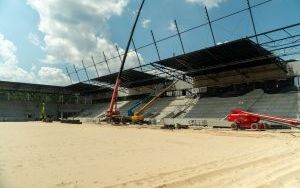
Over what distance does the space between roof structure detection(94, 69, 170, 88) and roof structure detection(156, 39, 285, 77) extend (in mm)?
9286

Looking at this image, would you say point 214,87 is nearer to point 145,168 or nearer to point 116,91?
point 116,91

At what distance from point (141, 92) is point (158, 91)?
6122 mm

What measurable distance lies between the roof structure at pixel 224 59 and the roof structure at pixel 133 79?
9.29 meters

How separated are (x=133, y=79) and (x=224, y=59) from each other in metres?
23.7

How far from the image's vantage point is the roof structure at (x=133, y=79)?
61.0 m

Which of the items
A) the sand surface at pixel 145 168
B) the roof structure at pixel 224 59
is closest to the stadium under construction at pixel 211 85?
the roof structure at pixel 224 59

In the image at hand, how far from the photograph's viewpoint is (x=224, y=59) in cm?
4653

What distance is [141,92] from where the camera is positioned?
71.0 m

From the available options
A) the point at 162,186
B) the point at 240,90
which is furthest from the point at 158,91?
the point at 162,186

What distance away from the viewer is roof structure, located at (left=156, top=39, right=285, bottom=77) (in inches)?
1614

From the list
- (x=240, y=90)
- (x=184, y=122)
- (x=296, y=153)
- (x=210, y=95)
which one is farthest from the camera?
(x=210, y=95)

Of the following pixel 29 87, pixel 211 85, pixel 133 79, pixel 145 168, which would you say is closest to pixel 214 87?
pixel 211 85

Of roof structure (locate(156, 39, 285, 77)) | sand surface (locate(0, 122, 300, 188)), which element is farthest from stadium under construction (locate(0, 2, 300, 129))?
sand surface (locate(0, 122, 300, 188))

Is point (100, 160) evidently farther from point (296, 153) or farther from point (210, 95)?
point (210, 95)
